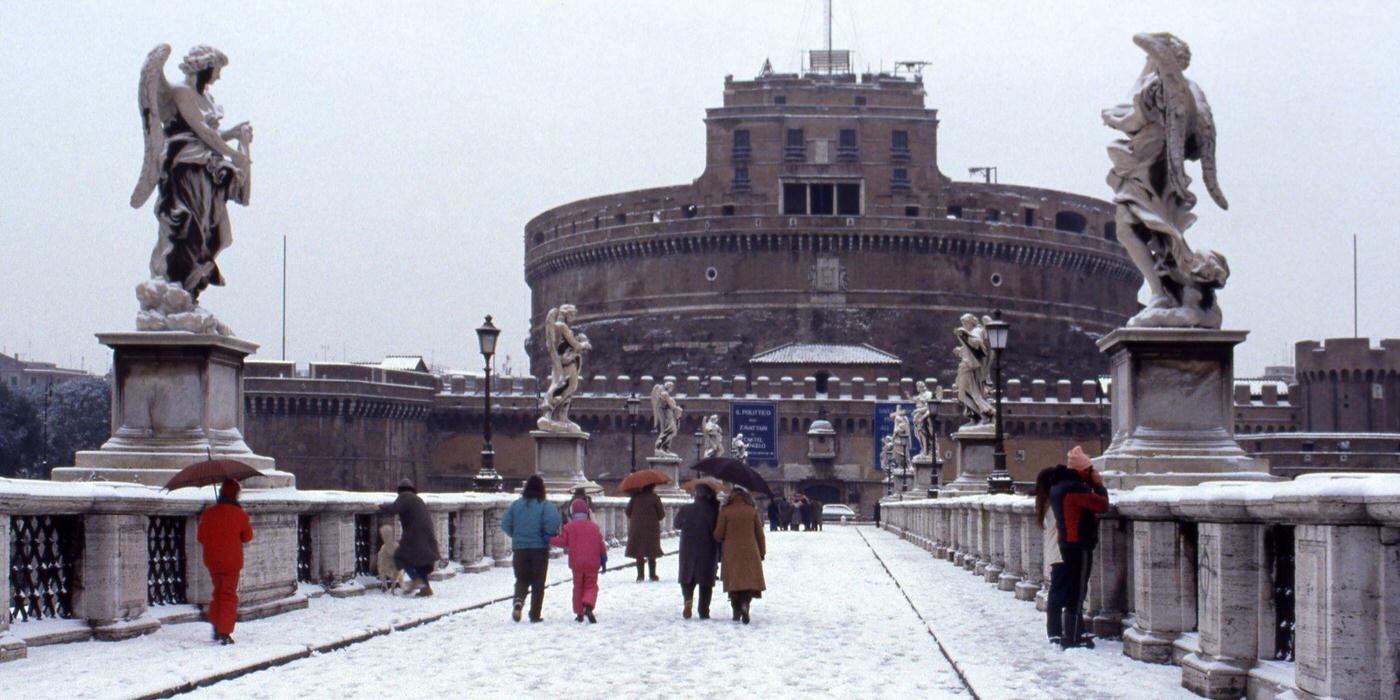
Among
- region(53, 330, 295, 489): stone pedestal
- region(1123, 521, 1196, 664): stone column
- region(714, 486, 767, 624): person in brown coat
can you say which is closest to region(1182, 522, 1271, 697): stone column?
region(1123, 521, 1196, 664): stone column

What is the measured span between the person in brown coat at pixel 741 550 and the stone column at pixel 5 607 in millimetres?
6152

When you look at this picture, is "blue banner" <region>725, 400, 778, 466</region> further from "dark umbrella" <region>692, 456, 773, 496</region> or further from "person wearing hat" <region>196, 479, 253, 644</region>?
"person wearing hat" <region>196, 479, 253, 644</region>

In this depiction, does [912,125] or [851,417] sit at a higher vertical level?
[912,125]

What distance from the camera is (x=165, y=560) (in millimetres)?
12539

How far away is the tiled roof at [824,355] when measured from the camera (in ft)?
302

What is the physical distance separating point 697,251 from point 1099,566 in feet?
285

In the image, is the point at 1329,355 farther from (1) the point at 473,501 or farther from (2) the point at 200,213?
(2) the point at 200,213

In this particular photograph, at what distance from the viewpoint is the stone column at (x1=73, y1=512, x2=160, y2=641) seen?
11.3 metres

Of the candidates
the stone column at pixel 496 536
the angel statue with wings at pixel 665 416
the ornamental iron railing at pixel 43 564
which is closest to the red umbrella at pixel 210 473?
the ornamental iron railing at pixel 43 564

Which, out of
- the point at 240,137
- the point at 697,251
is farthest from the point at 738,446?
the point at 240,137

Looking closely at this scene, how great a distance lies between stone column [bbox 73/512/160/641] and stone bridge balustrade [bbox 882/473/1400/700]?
637 cm

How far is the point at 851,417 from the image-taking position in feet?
286

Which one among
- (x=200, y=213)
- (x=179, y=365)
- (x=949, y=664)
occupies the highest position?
(x=200, y=213)

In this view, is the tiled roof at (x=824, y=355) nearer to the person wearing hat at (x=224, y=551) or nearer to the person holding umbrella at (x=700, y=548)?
the person holding umbrella at (x=700, y=548)
